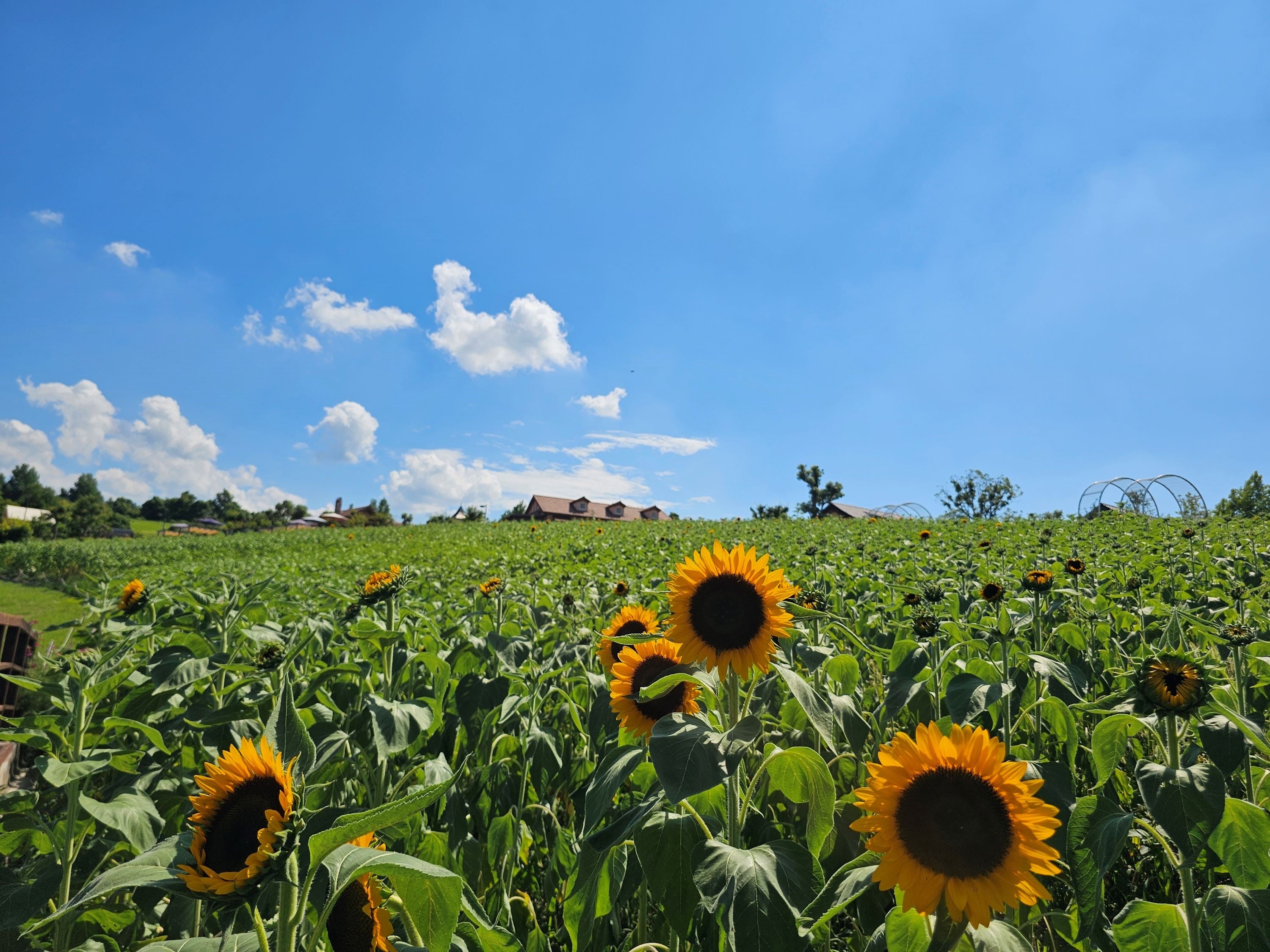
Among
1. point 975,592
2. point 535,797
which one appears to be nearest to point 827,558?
point 975,592

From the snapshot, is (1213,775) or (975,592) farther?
(975,592)

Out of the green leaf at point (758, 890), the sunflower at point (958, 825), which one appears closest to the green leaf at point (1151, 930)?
the sunflower at point (958, 825)

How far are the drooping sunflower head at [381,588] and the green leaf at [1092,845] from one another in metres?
2.33

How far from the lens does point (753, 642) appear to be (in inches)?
55.7

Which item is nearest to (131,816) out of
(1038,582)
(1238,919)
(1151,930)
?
(1151,930)

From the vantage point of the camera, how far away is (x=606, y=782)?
1.30 m

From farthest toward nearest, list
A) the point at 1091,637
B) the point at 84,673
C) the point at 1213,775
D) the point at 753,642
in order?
the point at 1091,637 < the point at 84,673 < the point at 753,642 < the point at 1213,775

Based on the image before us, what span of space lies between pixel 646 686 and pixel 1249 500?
25.1 meters

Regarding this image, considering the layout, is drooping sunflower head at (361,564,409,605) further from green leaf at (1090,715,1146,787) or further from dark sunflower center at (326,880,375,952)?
green leaf at (1090,715,1146,787)

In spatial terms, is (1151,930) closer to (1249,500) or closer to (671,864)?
(671,864)

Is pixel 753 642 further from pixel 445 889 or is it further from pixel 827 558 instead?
pixel 827 558

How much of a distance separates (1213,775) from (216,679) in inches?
123

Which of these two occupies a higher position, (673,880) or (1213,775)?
(1213,775)

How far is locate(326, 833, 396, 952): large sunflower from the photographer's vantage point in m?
0.93
